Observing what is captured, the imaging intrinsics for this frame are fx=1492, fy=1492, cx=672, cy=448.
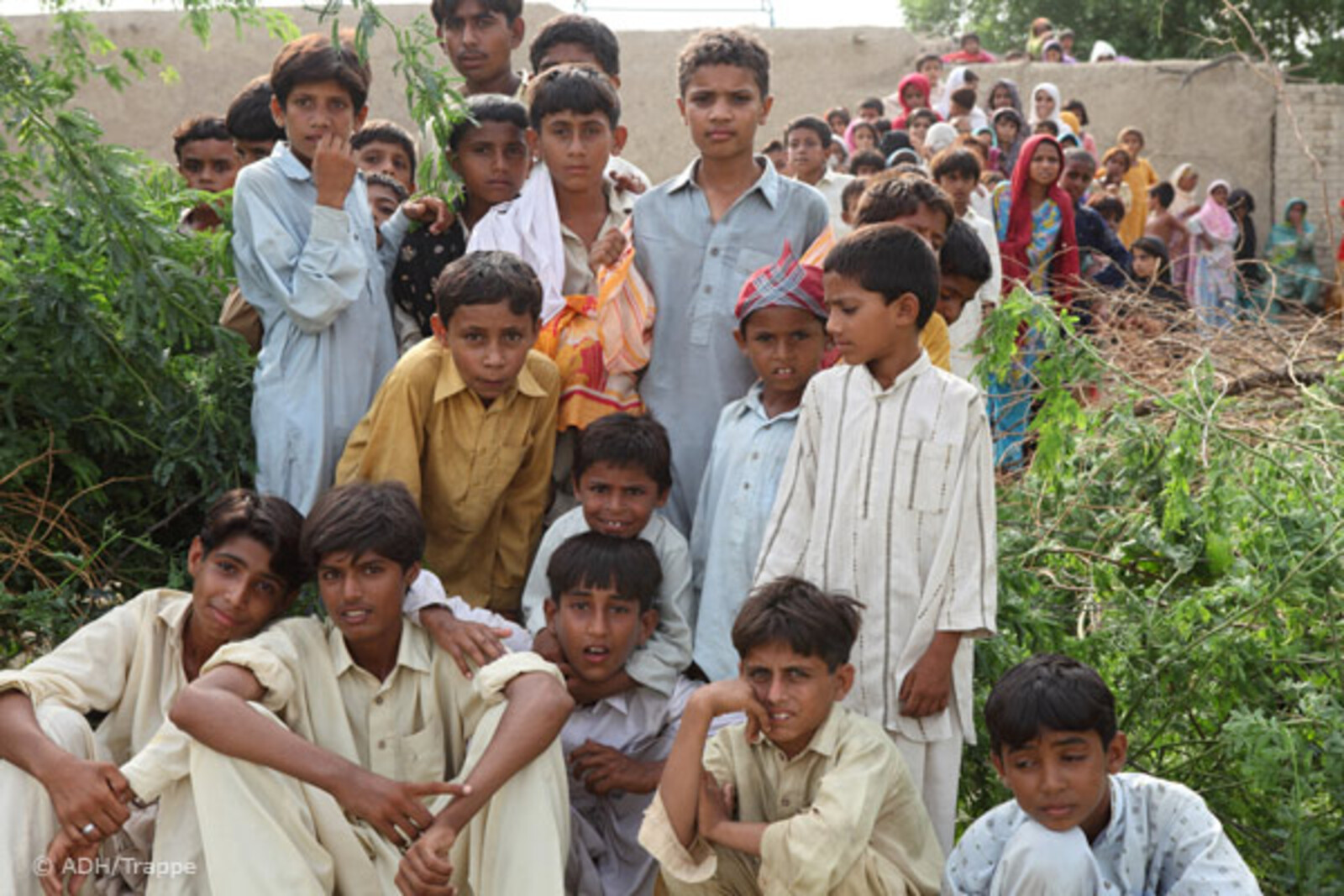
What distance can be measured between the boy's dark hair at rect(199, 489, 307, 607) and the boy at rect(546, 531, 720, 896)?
659 mm

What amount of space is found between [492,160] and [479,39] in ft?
3.23

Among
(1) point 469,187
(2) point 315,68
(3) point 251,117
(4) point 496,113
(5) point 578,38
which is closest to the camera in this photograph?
(2) point 315,68

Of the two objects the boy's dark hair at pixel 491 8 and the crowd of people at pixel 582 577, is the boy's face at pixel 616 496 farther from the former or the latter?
the boy's dark hair at pixel 491 8

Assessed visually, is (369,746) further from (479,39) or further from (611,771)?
(479,39)

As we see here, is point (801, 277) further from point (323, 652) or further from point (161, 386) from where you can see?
point (161, 386)

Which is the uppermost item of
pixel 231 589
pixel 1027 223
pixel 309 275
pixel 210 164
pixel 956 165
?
pixel 210 164

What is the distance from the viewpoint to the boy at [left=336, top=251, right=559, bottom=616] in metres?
3.99

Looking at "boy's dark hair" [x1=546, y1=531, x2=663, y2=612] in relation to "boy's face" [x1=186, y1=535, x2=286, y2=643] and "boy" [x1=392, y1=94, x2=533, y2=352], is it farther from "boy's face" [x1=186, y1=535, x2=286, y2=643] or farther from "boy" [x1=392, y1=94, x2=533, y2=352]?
"boy" [x1=392, y1=94, x2=533, y2=352]

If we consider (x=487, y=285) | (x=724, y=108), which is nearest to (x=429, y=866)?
(x=487, y=285)

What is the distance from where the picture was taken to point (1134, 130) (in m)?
13.2

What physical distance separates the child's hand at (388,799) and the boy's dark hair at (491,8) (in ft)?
10.4

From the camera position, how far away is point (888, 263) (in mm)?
3547

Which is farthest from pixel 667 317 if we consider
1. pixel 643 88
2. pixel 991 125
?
pixel 643 88

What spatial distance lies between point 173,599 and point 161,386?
33.2 inches
